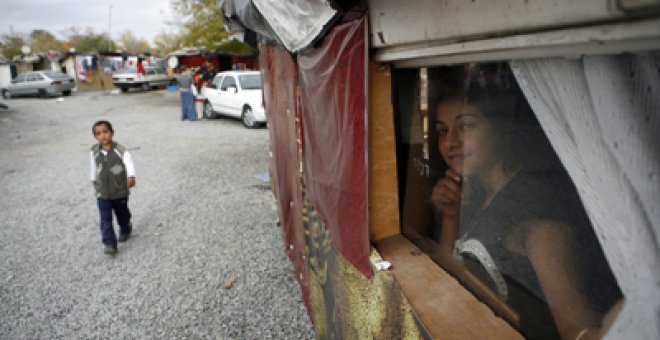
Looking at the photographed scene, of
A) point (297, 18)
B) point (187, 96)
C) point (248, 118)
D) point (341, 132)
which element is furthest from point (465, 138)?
point (187, 96)

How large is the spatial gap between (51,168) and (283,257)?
22.7 ft

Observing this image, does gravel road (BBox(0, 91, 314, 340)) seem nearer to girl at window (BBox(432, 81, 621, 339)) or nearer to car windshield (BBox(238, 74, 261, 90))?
girl at window (BBox(432, 81, 621, 339))

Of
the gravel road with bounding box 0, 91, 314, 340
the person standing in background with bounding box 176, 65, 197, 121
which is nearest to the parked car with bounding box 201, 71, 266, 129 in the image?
the person standing in background with bounding box 176, 65, 197, 121

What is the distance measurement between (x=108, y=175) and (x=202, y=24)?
2143 cm

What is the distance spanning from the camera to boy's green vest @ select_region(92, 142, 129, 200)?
435 centimetres

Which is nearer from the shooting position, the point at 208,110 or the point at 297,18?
the point at 297,18

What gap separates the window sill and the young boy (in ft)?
12.0

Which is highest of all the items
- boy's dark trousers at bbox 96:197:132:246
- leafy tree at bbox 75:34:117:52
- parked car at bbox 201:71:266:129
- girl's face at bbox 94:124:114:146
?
leafy tree at bbox 75:34:117:52

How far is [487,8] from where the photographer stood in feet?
3.23

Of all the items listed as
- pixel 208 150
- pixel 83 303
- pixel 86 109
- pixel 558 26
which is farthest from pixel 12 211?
pixel 86 109

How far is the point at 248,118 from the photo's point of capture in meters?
Result: 12.6

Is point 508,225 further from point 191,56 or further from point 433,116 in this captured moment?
point 191,56

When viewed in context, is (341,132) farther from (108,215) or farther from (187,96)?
(187,96)

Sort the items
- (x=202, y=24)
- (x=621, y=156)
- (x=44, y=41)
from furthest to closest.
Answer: (x=44, y=41), (x=202, y=24), (x=621, y=156)
